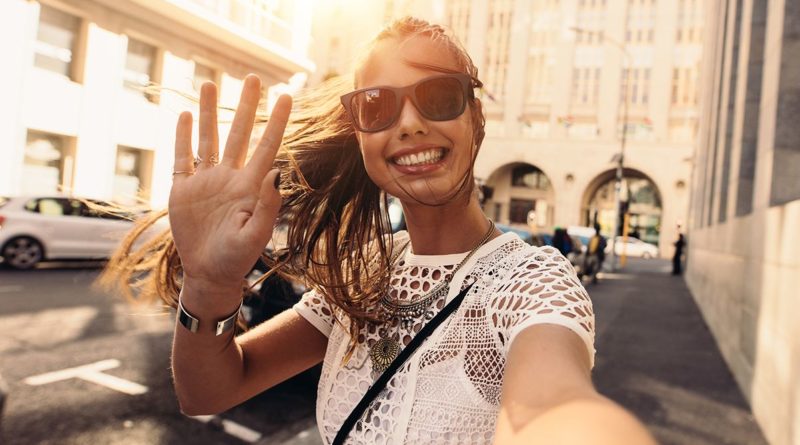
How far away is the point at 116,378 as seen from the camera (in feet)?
16.3

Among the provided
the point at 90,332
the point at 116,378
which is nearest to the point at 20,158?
the point at 90,332

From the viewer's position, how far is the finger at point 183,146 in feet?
4.37

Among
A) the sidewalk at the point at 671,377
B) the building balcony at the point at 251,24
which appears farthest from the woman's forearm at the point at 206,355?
the building balcony at the point at 251,24

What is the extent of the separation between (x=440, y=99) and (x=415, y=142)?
0.37ft

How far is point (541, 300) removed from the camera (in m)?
1.09

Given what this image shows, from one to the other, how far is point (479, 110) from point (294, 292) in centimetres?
398

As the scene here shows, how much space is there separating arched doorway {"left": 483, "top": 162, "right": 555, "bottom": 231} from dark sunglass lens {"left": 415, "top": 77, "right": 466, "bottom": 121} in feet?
155

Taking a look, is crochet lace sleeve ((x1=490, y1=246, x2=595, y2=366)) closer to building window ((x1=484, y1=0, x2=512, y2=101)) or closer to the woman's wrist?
the woman's wrist

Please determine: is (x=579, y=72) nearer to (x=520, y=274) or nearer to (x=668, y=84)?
(x=668, y=84)

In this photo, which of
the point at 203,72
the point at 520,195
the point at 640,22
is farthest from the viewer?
the point at 520,195

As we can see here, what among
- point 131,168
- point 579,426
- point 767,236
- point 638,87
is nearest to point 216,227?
point 579,426

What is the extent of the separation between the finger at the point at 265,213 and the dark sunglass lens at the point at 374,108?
31 centimetres

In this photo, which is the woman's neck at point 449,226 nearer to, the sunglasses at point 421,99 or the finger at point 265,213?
the sunglasses at point 421,99

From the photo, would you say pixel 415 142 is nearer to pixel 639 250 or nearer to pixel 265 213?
pixel 265 213
